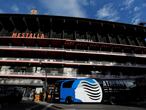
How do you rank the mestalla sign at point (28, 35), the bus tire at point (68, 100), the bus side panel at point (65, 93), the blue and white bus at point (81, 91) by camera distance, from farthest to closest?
the mestalla sign at point (28, 35) → the bus side panel at point (65, 93) → the blue and white bus at point (81, 91) → the bus tire at point (68, 100)

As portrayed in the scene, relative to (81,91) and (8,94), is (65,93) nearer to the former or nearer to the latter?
(81,91)

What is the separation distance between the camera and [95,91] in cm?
2355

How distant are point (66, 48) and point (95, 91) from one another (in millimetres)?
24590

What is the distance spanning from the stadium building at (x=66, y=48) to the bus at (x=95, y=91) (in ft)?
59.2

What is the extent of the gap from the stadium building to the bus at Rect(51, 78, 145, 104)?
18.0 m

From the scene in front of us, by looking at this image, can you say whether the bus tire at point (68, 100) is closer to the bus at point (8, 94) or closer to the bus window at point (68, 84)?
the bus window at point (68, 84)

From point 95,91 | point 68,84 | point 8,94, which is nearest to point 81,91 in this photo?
point 95,91

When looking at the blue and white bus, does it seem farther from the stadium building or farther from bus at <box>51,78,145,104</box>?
the stadium building

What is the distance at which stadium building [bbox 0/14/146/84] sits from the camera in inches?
1702

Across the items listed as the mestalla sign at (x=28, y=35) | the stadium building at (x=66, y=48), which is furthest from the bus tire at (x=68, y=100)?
the mestalla sign at (x=28, y=35)

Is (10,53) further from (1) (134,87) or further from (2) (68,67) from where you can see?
(1) (134,87)

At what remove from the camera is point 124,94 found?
2453cm

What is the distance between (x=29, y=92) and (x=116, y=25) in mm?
27432

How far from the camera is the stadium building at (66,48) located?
43.2m
